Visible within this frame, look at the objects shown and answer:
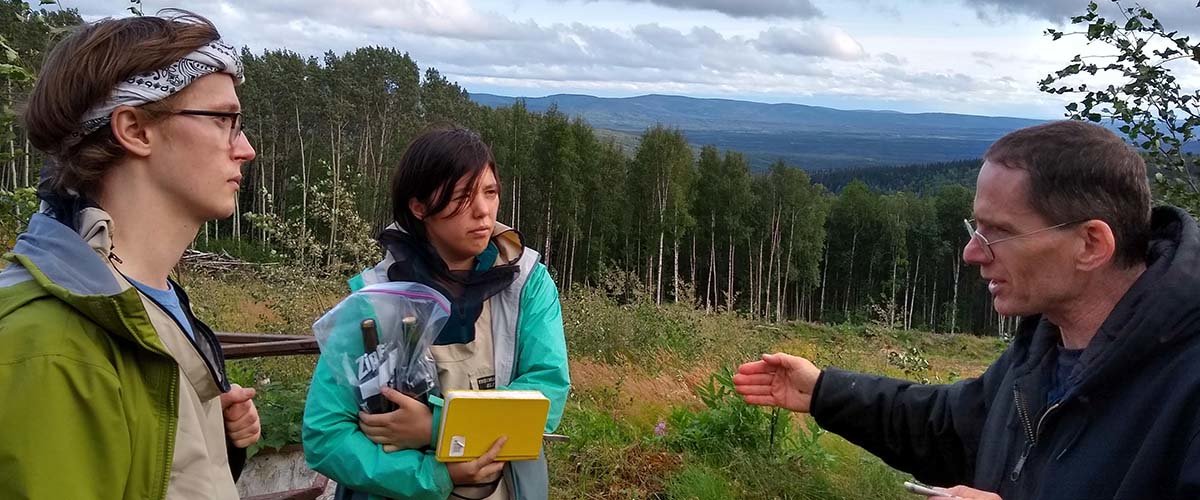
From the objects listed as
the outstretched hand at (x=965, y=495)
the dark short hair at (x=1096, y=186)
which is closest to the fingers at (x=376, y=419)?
the outstretched hand at (x=965, y=495)

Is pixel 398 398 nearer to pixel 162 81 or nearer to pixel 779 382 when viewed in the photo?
pixel 162 81

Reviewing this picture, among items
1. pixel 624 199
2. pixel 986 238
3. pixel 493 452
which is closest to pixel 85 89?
pixel 493 452

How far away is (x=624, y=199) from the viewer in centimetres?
4709

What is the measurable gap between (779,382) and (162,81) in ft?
6.68

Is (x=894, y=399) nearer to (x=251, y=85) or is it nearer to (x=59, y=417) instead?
(x=59, y=417)

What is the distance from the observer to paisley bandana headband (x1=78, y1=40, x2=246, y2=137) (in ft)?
5.24

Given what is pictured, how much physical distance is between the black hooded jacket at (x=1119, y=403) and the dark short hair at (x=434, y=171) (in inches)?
64.4

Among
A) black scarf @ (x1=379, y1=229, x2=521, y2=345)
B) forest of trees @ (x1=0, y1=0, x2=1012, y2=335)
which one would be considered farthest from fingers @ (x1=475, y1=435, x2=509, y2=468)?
forest of trees @ (x1=0, y1=0, x2=1012, y2=335)

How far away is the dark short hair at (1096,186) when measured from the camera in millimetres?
2031

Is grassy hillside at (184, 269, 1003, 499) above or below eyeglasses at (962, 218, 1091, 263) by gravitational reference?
below

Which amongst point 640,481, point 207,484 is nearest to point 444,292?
point 207,484

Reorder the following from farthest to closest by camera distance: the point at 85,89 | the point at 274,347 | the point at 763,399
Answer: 1. the point at 274,347
2. the point at 763,399
3. the point at 85,89

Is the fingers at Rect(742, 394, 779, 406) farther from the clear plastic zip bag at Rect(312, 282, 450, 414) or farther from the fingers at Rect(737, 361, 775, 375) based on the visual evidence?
the clear plastic zip bag at Rect(312, 282, 450, 414)

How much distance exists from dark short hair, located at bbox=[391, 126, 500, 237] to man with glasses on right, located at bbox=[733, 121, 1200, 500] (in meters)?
1.41
